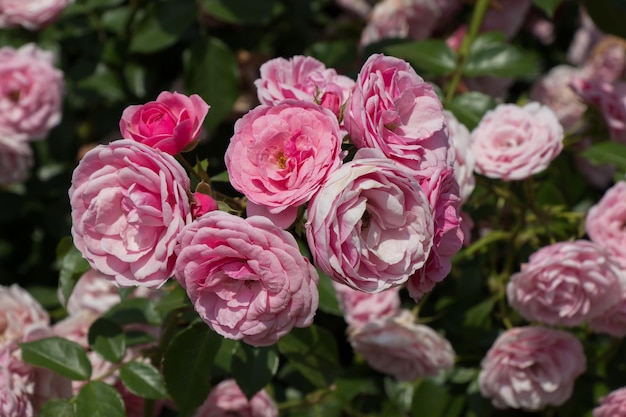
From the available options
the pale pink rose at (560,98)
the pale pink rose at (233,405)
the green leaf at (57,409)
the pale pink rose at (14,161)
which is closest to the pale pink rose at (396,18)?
the pale pink rose at (560,98)

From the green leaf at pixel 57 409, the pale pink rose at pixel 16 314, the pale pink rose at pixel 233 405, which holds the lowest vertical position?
the pale pink rose at pixel 233 405

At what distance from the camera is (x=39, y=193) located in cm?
224

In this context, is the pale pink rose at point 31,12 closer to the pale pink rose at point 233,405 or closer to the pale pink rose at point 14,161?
the pale pink rose at point 14,161

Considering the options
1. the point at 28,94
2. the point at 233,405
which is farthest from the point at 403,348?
the point at 28,94

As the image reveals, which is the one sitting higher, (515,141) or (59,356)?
(515,141)

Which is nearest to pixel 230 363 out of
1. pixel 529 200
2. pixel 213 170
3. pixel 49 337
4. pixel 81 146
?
pixel 49 337

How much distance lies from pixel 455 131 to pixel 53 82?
1.02m

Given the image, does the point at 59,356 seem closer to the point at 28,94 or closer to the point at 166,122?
the point at 166,122

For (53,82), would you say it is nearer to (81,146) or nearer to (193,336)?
(81,146)

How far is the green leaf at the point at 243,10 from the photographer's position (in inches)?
76.3

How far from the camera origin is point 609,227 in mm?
1533

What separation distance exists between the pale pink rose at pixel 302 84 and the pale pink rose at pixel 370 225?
147 millimetres

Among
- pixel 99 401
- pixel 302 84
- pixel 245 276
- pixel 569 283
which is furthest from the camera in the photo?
pixel 569 283

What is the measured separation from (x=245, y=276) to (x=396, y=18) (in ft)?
4.32
